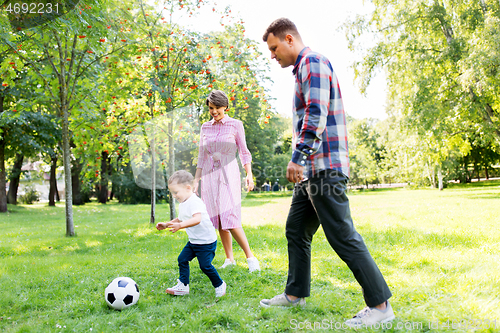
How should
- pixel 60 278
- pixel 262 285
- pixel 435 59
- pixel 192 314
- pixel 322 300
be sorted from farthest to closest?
pixel 435 59 < pixel 60 278 < pixel 262 285 < pixel 322 300 < pixel 192 314

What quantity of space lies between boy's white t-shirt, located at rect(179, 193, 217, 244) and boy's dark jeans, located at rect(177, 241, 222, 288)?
0.20 ft

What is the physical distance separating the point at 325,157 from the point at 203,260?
1.62 m

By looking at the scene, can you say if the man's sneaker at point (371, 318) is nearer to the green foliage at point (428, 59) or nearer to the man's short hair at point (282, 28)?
the man's short hair at point (282, 28)

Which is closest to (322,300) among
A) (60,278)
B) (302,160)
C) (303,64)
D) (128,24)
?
(302,160)

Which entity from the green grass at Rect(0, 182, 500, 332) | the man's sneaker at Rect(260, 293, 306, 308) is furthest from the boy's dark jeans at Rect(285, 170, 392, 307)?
the man's sneaker at Rect(260, 293, 306, 308)

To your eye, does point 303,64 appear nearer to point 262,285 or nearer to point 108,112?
point 262,285

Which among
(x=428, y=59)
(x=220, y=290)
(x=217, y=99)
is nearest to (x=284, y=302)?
(x=220, y=290)

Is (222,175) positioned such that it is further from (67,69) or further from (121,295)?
(67,69)

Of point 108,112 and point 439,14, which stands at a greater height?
point 439,14

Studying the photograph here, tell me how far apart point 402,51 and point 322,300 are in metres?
16.6

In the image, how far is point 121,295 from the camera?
10.2 feet

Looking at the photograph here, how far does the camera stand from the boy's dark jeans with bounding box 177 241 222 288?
3.28 meters

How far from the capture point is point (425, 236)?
5.91 meters

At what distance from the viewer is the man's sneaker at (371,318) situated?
244cm
